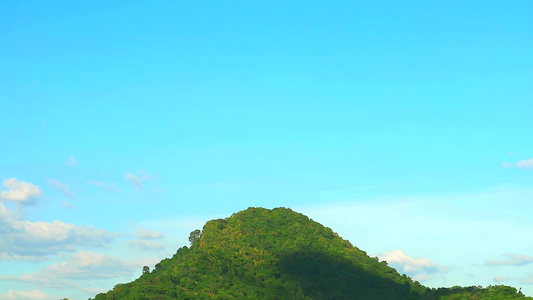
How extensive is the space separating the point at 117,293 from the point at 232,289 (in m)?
30.4

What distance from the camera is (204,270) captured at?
19988 cm

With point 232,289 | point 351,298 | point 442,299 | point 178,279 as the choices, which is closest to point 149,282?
point 178,279

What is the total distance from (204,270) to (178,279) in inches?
339

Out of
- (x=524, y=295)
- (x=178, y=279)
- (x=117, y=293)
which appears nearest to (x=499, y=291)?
(x=524, y=295)

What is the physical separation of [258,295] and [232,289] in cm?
752

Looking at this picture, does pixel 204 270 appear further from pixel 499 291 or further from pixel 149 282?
pixel 499 291

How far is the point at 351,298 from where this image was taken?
198875 mm

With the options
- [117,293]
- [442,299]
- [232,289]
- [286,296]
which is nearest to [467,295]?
[442,299]

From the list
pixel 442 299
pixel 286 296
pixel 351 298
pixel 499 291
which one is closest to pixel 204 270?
pixel 286 296

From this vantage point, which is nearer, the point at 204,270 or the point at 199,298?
the point at 199,298

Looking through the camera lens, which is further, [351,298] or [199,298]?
[351,298]

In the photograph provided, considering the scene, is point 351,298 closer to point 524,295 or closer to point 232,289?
point 232,289

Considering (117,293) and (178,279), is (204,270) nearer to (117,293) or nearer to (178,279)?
(178,279)

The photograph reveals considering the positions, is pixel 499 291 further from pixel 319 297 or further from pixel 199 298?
pixel 199 298
